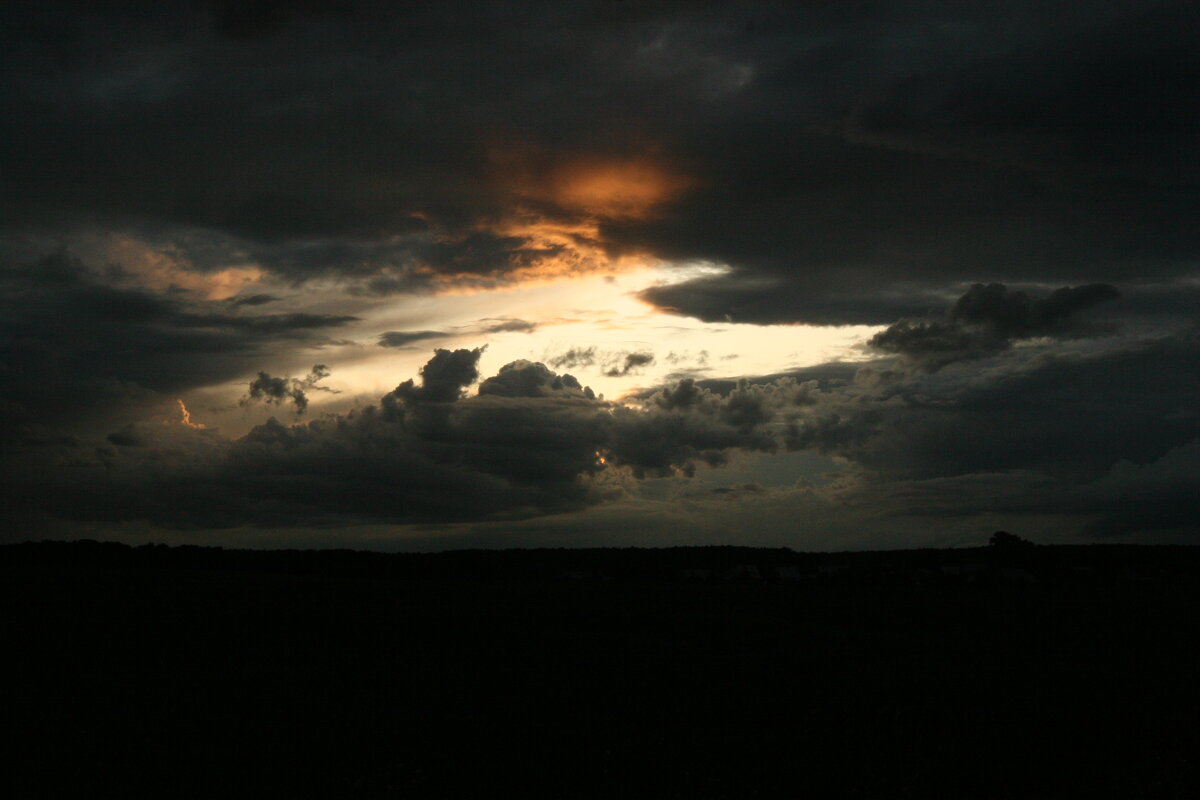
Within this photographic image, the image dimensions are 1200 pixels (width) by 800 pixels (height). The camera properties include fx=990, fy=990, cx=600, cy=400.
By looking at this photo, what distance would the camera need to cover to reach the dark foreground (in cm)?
2395

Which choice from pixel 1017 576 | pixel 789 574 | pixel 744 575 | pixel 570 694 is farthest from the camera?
pixel 789 574

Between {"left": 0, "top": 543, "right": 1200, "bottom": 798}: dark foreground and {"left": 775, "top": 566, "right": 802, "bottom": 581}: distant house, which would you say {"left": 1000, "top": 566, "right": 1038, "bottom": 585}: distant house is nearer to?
{"left": 775, "top": 566, "right": 802, "bottom": 581}: distant house

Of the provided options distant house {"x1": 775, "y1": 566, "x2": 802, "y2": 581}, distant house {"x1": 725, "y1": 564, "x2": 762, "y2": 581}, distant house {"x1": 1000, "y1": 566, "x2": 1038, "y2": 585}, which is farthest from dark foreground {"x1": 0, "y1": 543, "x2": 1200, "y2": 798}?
distant house {"x1": 775, "y1": 566, "x2": 802, "y2": 581}

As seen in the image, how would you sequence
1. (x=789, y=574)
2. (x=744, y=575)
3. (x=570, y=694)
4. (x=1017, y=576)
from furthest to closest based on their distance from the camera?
(x=789, y=574) < (x=744, y=575) < (x=1017, y=576) < (x=570, y=694)

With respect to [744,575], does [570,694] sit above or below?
above

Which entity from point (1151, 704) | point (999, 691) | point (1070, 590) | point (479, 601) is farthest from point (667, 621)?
point (1070, 590)

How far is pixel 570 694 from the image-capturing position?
31.4 metres

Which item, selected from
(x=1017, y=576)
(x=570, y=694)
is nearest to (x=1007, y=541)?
(x=1017, y=576)

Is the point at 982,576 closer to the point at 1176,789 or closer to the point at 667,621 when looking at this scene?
the point at 667,621

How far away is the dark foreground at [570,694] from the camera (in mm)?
23953

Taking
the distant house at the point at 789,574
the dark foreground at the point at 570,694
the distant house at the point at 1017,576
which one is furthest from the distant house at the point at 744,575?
the dark foreground at the point at 570,694

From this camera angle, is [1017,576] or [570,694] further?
[1017,576]

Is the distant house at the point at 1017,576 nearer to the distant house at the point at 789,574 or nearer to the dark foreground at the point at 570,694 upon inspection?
the distant house at the point at 789,574

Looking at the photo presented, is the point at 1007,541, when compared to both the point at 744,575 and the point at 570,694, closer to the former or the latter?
the point at 744,575
